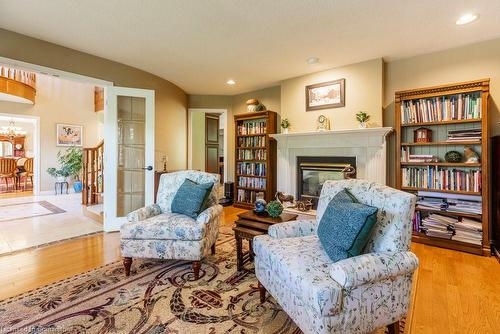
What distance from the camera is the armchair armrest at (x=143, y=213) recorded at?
233 centimetres

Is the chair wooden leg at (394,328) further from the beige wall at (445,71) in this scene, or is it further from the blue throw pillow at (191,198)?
the beige wall at (445,71)

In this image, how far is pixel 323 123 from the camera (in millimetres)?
3830

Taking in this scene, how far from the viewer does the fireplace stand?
3.73 meters

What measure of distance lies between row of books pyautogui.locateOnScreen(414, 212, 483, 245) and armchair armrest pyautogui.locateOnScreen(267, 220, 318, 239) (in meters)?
1.96

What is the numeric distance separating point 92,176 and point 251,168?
305 cm

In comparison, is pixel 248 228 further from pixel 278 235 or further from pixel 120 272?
pixel 120 272

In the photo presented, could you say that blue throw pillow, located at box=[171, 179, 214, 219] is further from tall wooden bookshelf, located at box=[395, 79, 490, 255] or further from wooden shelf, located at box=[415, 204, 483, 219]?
wooden shelf, located at box=[415, 204, 483, 219]

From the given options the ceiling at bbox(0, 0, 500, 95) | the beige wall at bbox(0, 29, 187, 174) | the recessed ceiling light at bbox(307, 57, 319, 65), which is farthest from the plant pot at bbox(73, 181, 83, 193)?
the recessed ceiling light at bbox(307, 57, 319, 65)

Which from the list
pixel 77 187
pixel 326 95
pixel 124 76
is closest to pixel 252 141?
pixel 326 95

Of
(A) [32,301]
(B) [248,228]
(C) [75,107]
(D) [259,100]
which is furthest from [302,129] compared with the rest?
(C) [75,107]

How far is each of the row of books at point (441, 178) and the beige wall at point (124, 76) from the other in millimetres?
3749

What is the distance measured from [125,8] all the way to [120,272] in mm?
2369

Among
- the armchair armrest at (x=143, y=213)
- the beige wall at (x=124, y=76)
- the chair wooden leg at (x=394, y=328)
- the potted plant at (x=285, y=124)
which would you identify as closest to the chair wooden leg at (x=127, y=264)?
the armchair armrest at (x=143, y=213)

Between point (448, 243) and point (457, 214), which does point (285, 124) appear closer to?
point (457, 214)
